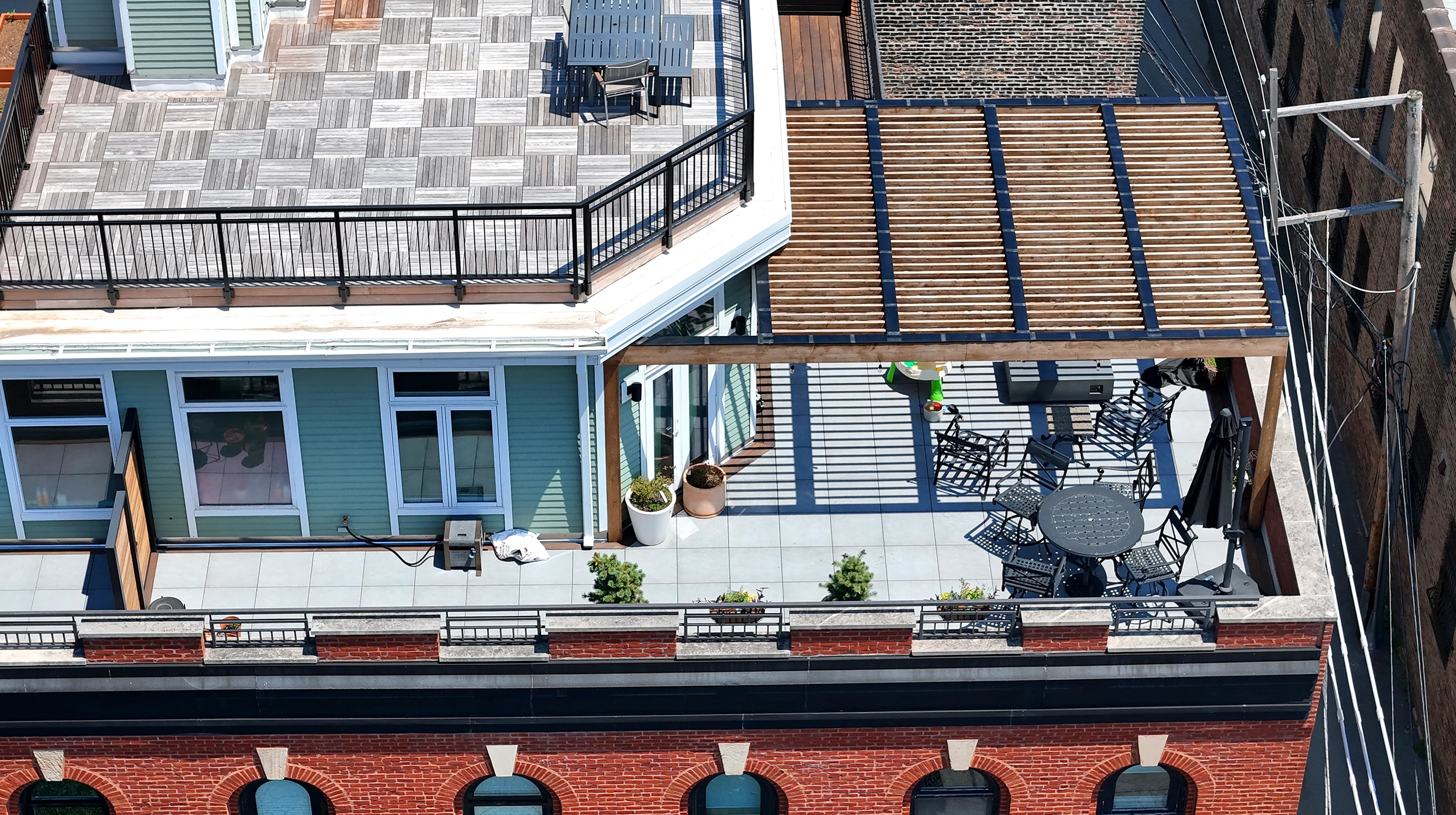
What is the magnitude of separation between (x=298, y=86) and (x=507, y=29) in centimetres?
311

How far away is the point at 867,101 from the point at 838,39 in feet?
27.2

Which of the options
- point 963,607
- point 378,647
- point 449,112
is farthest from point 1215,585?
point 449,112

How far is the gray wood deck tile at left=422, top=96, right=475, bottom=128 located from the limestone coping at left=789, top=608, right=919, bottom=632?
7998 millimetres

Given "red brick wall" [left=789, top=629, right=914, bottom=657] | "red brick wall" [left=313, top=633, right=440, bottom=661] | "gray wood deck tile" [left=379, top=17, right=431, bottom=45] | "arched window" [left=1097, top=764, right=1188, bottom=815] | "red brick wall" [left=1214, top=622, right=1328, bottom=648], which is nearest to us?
"red brick wall" [left=313, top=633, right=440, bottom=661]

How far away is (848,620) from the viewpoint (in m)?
26.6

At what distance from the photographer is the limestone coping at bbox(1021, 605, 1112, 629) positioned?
1048 inches

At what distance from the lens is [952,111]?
30.8m

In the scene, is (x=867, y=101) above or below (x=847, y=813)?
above

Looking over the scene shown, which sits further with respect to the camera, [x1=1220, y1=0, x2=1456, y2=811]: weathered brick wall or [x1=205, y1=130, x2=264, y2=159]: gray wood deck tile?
[x1=1220, y1=0, x2=1456, y2=811]: weathered brick wall

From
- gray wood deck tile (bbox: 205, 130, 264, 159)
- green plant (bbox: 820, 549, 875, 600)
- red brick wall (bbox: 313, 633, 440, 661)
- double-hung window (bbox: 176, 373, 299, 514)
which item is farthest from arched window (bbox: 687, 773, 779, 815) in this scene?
gray wood deck tile (bbox: 205, 130, 264, 159)

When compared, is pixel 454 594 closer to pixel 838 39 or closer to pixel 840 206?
pixel 840 206

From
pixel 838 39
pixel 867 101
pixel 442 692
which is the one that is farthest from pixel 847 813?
pixel 838 39

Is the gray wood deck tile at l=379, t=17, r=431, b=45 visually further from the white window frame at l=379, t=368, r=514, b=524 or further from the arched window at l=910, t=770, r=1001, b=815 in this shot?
the arched window at l=910, t=770, r=1001, b=815

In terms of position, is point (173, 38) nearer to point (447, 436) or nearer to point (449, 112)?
point (449, 112)
